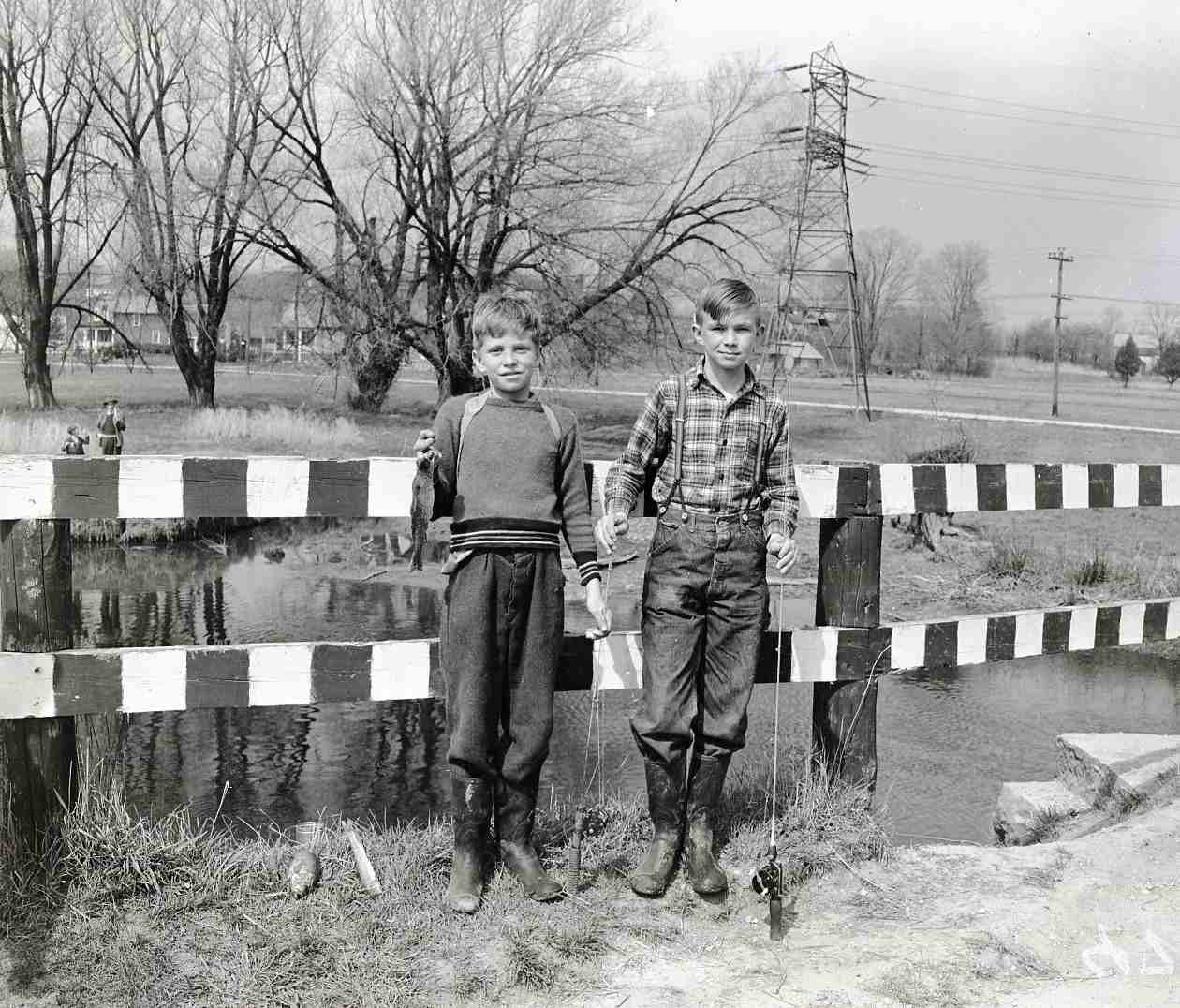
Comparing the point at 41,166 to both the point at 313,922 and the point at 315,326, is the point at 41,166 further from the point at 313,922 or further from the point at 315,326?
the point at 313,922

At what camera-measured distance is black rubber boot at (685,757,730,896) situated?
11.7ft

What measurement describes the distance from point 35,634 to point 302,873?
3.27 feet

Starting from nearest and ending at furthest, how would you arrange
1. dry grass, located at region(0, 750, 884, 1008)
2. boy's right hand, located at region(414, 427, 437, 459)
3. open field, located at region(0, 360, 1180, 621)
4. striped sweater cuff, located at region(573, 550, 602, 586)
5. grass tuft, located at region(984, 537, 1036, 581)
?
dry grass, located at region(0, 750, 884, 1008) → boy's right hand, located at region(414, 427, 437, 459) → striped sweater cuff, located at region(573, 550, 602, 586) → open field, located at region(0, 360, 1180, 621) → grass tuft, located at region(984, 537, 1036, 581)

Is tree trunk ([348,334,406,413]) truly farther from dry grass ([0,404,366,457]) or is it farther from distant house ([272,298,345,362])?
dry grass ([0,404,366,457])

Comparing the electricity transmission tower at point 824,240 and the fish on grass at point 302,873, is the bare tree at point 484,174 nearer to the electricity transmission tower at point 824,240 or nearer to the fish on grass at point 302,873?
the electricity transmission tower at point 824,240

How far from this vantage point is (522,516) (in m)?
3.36

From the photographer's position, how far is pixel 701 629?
360 cm

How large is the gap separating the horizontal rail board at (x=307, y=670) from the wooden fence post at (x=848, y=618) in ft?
0.26

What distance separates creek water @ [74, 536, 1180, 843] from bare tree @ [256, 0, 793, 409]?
589 inches

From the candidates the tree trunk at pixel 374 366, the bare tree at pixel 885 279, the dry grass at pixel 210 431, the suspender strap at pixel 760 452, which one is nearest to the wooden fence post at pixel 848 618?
the suspender strap at pixel 760 452

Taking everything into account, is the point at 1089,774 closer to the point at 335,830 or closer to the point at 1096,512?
the point at 335,830

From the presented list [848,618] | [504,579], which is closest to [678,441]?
[504,579]

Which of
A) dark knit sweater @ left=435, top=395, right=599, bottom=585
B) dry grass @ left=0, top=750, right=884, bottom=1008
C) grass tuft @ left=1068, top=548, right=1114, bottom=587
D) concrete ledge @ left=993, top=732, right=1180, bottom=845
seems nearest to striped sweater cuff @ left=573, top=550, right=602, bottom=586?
dark knit sweater @ left=435, top=395, right=599, bottom=585

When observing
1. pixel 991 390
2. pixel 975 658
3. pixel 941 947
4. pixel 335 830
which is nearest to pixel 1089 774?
pixel 975 658
